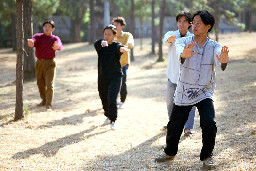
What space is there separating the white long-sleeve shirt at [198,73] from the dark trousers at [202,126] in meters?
0.09

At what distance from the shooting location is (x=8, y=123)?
21.5ft

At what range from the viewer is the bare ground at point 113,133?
4.41 m

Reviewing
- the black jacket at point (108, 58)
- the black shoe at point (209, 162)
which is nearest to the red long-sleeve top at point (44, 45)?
the black jacket at point (108, 58)

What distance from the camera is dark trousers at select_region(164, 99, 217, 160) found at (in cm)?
380

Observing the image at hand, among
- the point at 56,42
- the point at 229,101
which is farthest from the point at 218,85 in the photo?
the point at 56,42

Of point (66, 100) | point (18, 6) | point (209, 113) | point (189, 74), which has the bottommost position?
point (66, 100)

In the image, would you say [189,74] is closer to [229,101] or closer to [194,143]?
[194,143]

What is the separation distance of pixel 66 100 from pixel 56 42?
203 centimetres

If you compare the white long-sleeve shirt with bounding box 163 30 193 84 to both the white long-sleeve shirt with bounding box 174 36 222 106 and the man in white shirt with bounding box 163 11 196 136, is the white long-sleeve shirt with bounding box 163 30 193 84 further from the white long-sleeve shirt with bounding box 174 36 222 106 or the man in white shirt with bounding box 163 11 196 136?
the white long-sleeve shirt with bounding box 174 36 222 106

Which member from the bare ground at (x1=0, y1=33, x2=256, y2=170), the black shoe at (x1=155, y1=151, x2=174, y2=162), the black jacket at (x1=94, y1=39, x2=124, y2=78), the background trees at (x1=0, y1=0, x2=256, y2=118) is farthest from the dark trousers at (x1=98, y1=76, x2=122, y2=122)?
the background trees at (x1=0, y1=0, x2=256, y2=118)

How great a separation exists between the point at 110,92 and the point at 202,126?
2.51 meters

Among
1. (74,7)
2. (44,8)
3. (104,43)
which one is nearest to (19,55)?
(104,43)

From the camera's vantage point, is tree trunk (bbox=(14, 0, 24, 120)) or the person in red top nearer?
tree trunk (bbox=(14, 0, 24, 120))

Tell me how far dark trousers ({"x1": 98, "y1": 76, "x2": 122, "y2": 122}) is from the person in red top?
1.94 metres
